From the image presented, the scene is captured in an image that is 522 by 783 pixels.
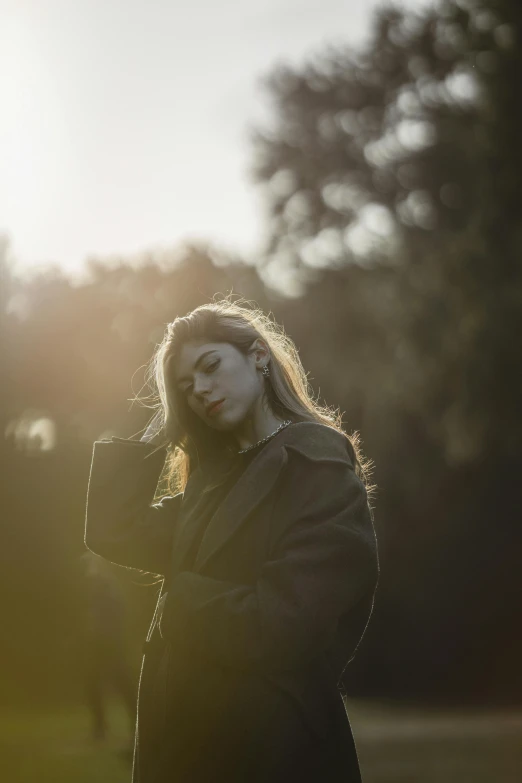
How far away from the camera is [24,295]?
10539mm

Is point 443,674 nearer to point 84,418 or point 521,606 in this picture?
point 521,606

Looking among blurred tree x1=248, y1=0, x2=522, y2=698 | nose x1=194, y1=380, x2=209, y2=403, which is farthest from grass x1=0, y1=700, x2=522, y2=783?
nose x1=194, y1=380, x2=209, y2=403

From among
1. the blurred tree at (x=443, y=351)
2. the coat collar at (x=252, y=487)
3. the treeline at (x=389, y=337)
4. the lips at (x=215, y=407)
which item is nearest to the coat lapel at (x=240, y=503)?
the coat collar at (x=252, y=487)

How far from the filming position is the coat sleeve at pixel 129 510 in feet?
9.59

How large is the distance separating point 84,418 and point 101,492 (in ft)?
27.7

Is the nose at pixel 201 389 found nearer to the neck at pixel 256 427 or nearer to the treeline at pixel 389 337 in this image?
the neck at pixel 256 427

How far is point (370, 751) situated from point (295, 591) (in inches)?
321

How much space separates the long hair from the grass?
5118 mm

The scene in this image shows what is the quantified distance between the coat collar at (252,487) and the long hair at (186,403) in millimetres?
132

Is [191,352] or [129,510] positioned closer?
[191,352]

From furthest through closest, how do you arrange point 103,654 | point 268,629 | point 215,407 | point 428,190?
point 428,190
point 103,654
point 215,407
point 268,629

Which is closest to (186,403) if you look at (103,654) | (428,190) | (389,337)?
(103,654)

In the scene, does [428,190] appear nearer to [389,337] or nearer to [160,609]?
[389,337]

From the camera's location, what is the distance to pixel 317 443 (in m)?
2.74
